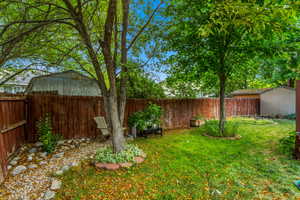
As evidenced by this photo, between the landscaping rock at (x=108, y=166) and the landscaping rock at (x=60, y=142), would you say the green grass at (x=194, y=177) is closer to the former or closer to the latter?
the landscaping rock at (x=108, y=166)

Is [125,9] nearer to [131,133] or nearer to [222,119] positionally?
[131,133]

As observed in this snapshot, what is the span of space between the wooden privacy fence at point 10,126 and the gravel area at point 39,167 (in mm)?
237

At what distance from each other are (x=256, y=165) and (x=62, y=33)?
626 centimetres

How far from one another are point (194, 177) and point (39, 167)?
124 inches

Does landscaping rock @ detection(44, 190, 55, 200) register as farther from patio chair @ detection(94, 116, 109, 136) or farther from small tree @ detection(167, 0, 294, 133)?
small tree @ detection(167, 0, 294, 133)

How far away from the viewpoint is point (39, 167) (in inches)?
124

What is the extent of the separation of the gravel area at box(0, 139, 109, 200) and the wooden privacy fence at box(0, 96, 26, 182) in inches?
9.3

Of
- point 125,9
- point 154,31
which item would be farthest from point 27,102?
point 154,31

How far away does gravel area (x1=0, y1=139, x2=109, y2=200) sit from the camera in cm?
233

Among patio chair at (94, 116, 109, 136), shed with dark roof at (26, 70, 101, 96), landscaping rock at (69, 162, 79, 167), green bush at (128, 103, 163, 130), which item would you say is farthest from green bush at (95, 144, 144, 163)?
shed with dark roof at (26, 70, 101, 96)

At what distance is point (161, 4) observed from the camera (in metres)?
4.38

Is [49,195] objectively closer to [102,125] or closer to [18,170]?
[18,170]

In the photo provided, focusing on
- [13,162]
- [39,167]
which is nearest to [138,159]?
[39,167]

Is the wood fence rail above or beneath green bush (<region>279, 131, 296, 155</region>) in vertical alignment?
above
